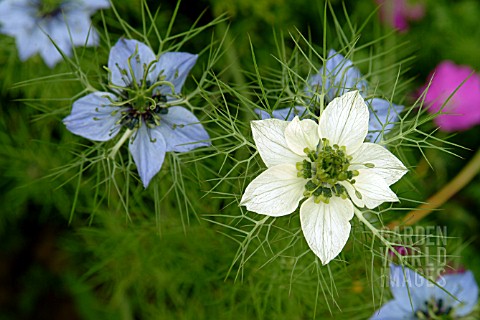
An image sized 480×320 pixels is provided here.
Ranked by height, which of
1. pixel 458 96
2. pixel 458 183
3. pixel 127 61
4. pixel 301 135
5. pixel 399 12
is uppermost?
pixel 399 12

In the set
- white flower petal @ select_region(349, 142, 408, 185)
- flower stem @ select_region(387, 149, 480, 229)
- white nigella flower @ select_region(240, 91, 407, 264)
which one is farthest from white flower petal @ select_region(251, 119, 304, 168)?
flower stem @ select_region(387, 149, 480, 229)

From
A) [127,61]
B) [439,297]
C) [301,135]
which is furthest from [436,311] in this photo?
[127,61]

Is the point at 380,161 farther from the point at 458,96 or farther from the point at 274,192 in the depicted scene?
the point at 458,96

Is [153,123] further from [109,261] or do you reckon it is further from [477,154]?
[477,154]

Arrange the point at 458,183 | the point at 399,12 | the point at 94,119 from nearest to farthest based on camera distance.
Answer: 1. the point at 94,119
2. the point at 458,183
3. the point at 399,12

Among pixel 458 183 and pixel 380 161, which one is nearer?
pixel 380 161

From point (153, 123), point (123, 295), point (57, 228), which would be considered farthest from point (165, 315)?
point (153, 123)

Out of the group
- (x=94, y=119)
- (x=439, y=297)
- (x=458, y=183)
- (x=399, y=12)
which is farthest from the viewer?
(x=399, y=12)
